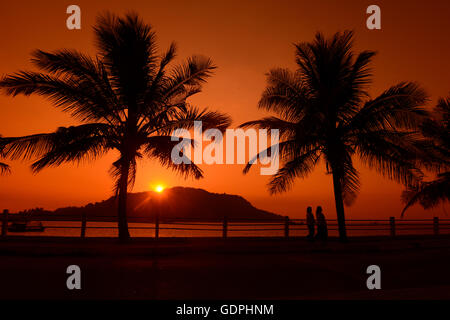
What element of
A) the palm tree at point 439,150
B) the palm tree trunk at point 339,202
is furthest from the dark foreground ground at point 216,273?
the palm tree at point 439,150

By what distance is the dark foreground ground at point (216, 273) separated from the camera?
6.18m

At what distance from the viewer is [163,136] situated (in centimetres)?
1313

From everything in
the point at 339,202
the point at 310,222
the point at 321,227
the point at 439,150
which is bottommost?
the point at 321,227

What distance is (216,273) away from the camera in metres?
8.07

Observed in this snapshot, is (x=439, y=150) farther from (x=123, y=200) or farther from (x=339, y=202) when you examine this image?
(x=123, y=200)

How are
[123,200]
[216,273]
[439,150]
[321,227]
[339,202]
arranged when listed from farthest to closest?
1. [439,150]
2. [321,227]
3. [339,202]
4. [123,200]
5. [216,273]

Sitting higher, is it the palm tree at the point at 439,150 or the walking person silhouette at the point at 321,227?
the palm tree at the point at 439,150

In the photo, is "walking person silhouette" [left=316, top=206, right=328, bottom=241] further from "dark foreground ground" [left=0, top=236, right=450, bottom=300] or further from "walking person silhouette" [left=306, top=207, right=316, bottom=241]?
"dark foreground ground" [left=0, top=236, right=450, bottom=300]

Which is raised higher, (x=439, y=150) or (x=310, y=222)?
(x=439, y=150)

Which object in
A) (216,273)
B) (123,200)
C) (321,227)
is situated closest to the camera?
(216,273)

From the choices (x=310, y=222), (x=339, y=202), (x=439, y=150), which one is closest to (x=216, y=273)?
(x=339, y=202)

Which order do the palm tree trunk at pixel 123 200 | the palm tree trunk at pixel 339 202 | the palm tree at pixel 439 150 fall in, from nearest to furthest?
the palm tree trunk at pixel 123 200 → the palm tree trunk at pixel 339 202 → the palm tree at pixel 439 150

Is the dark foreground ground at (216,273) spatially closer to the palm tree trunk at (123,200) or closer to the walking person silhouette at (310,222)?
the palm tree trunk at (123,200)

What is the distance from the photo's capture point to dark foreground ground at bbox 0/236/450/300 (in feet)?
20.3
